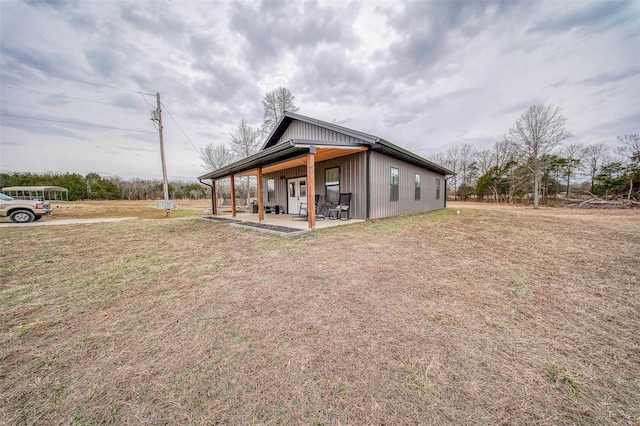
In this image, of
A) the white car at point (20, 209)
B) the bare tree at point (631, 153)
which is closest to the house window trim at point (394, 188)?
the white car at point (20, 209)

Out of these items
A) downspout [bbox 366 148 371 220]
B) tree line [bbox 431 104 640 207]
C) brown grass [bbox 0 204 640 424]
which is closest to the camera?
brown grass [bbox 0 204 640 424]

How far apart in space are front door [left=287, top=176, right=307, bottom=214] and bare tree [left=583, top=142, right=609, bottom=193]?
29571mm

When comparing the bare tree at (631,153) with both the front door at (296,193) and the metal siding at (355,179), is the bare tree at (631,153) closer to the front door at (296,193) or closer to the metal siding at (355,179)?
the metal siding at (355,179)

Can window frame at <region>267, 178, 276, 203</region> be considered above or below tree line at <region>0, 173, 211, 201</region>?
below

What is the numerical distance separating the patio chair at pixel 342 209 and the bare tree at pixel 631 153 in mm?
24621

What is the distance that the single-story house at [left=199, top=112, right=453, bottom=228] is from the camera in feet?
23.2

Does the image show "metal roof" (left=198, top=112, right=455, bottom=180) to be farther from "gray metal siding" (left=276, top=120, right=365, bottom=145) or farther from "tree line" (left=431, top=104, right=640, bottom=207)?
"tree line" (left=431, top=104, right=640, bottom=207)

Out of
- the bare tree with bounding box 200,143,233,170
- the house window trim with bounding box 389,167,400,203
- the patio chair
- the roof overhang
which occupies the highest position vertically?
the bare tree with bounding box 200,143,233,170

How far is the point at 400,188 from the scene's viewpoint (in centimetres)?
1043

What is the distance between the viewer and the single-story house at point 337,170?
278 inches

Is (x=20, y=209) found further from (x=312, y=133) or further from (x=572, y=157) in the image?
(x=572, y=157)

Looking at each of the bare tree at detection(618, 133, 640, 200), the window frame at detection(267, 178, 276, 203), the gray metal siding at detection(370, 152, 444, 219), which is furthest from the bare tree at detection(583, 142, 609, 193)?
the window frame at detection(267, 178, 276, 203)

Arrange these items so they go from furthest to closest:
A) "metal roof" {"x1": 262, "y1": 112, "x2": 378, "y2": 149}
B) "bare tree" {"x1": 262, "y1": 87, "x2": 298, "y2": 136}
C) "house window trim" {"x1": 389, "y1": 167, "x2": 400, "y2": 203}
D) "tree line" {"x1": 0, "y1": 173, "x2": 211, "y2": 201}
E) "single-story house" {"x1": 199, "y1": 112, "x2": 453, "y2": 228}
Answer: "tree line" {"x1": 0, "y1": 173, "x2": 211, "y2": 201}
"bare tree" {"x1": 262, "y1": 87, "x2": 298, "y2": 136}
"house window trim" {"x1": 389, "y1": 167, "x2": 400, "y2": 203}
"metal roof" {"x1": 262, "y1": 112, "x2": 378, "y2": 149}
"single-story house" {"x1": 199, "y1": 112, "x2": 453, "y2": 228}

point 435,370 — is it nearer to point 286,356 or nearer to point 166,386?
point 286,356
